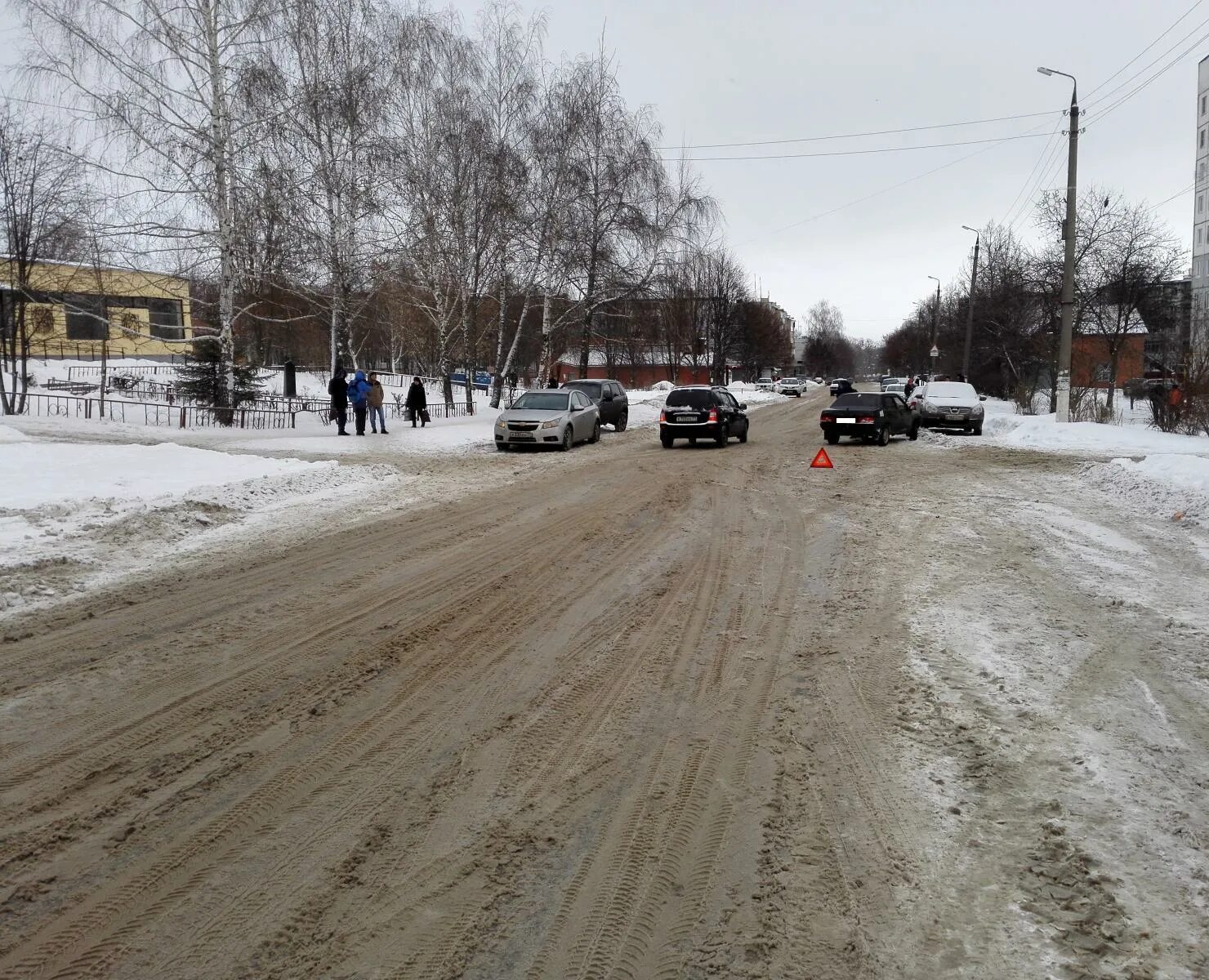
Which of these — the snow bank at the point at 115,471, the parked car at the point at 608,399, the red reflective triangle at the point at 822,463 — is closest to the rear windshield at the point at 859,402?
the red reflective triangle at the point at 822,463

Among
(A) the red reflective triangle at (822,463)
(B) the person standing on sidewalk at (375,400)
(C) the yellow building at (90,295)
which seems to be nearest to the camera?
(A) the red reflective triangle at (822,463)

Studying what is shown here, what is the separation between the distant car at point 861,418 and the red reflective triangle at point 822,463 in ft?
20.1

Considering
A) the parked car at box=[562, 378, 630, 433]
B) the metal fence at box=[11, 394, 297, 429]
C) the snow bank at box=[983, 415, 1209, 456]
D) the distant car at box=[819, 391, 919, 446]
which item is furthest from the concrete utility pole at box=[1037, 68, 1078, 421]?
the metal fence at box=[11, 394, 297, 429]

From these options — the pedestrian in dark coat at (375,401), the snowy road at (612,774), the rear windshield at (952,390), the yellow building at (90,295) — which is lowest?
the snowy road at (612,774)

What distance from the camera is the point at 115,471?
1316 cm

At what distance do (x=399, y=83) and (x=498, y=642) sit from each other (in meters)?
30.6

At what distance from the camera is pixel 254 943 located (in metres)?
3.01

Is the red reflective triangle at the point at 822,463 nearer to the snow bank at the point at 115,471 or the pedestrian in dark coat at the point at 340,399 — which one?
the snow bank at the point at 115,471

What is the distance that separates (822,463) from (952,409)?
12.2m

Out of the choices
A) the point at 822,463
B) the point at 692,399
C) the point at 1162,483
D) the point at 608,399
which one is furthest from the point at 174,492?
the point at 608,399

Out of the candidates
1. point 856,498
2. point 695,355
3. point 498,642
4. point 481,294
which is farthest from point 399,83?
point 695,355

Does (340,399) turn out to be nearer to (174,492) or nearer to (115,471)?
(115,471)

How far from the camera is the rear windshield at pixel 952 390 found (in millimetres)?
29484

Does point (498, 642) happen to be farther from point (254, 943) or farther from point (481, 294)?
point (481, 294)
